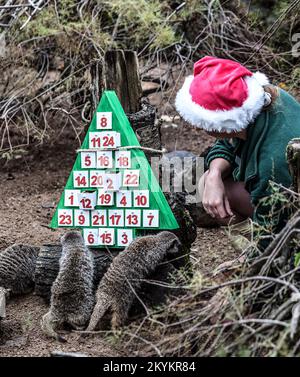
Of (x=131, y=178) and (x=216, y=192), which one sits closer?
(x=216, y=192)

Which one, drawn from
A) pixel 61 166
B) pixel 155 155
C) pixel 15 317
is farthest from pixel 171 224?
pixel 61 166

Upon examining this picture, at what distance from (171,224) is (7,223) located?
1.55 m

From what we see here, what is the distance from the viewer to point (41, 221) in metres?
4.82

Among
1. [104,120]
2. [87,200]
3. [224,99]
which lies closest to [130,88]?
[104,120]

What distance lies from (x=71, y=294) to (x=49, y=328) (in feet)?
0.63

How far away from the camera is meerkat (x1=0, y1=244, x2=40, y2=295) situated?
3730mm

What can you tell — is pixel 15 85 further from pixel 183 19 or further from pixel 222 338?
pixel 222 338

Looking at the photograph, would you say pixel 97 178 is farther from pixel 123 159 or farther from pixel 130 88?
pixel 130 88

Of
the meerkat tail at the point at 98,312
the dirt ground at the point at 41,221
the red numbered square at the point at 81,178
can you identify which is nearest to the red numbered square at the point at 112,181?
the red numbered square at the point at 81,178

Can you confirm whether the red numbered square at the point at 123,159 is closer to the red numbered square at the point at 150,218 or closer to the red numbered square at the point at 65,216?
the red numbered square at the point at 150,218

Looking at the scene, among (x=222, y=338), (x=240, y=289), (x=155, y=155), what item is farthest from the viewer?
(x=155, y=155)

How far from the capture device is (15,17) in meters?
5.32

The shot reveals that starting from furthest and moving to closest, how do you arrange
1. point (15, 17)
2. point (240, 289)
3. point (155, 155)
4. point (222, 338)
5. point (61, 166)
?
point (61, 166) → point (15, 17) → point (155, 155) → point (240, 289) → point (222, 338)

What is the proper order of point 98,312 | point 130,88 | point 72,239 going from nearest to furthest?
1. point 98,312
2. point 72,239
3. point 130,88
